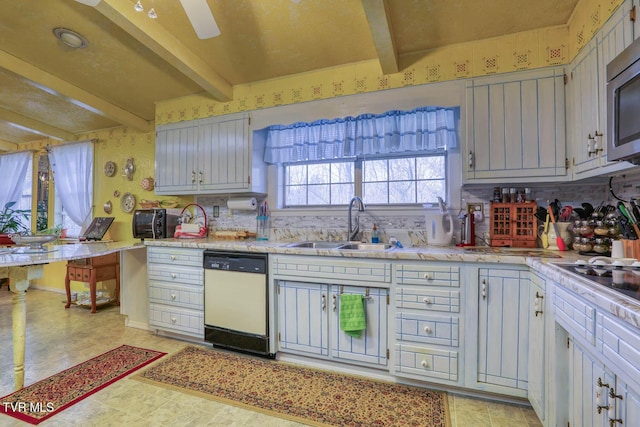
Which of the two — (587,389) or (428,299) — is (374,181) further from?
(587,389)

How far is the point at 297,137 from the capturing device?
9.67ft

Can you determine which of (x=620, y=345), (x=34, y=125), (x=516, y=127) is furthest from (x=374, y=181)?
(x=34, y=125)

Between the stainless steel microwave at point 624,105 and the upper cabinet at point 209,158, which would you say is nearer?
the stainless steel microwave at point 624,105

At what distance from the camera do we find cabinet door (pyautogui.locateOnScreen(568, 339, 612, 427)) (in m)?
1.03

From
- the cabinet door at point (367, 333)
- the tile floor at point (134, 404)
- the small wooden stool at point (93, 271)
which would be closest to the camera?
the tile floor at point (134, 404)

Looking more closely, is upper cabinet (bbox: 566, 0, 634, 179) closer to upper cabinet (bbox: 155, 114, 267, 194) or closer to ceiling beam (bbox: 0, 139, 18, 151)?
upper cabinet (bbox: 155, 114, 267, 194)

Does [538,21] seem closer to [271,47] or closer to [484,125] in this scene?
[484,125]

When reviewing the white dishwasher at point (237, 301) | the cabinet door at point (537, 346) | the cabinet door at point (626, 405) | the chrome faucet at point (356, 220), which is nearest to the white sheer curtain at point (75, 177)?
the white dishwasher at point (237, 301)

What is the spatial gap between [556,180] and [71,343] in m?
4.20

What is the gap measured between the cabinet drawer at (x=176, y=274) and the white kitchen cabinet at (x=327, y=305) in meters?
0.78

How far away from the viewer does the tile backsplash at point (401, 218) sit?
211cm

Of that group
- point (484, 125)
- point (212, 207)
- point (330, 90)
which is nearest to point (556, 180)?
point (484, 125)

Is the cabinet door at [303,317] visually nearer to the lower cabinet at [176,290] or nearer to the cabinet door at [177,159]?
the lower cabinet at [176,290]

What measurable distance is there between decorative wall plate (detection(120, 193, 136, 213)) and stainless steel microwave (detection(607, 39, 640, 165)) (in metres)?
4.74
